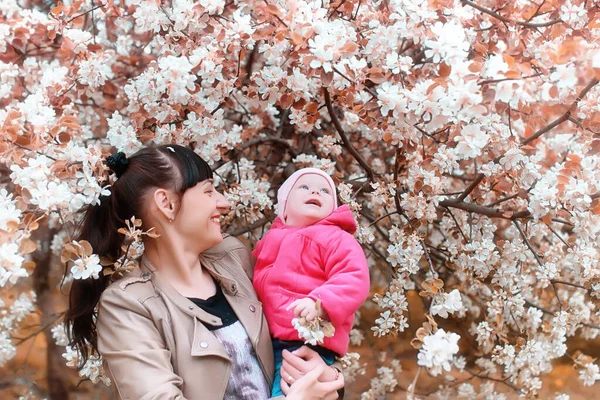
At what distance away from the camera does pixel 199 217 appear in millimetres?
1912

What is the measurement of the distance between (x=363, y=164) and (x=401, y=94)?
2.64ft

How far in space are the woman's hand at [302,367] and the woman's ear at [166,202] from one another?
0.49 m

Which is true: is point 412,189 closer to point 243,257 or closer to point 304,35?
point 243,257

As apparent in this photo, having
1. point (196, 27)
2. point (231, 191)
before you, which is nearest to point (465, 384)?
point (231, 191)

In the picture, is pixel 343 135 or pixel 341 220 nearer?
pixel 341 220

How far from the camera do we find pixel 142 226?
1.95 metres

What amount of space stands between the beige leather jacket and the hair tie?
0.28m

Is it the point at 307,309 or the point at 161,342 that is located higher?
the point at 307,309

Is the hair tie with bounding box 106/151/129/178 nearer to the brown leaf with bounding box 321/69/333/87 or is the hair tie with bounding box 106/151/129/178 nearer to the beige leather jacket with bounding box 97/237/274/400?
the beige leather jacket with bounding box 97/237/274/400

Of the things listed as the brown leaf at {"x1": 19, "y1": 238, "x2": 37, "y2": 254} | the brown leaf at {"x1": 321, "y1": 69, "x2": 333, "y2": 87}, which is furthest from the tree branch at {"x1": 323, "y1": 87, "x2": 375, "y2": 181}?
the brown leaf at {"x1": 19, "y1": 238, "x2": 37, "y2": 254}

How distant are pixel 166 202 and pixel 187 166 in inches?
4.7

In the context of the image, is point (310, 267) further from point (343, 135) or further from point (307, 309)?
point (343, 135)

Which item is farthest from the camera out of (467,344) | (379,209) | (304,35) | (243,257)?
(467,344)

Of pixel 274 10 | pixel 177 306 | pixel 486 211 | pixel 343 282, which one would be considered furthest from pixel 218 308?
pixel 486 211
